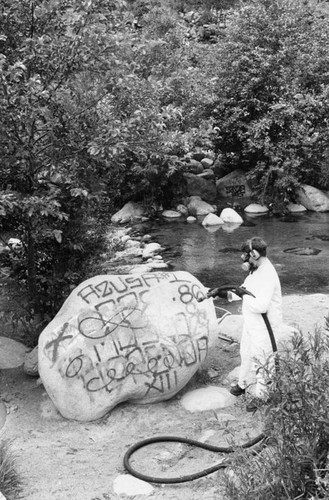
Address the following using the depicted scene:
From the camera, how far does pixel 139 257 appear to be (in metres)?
15.0

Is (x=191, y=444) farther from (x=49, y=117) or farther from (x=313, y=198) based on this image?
(x=313, y=198)

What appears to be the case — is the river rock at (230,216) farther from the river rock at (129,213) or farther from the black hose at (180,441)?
the black hose at (180,441)

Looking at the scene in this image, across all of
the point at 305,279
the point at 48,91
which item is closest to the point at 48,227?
the point at 48,91

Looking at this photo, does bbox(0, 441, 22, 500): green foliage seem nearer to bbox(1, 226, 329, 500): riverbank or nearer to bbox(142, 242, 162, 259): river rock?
bbox(1, 226, 329, 500): riverbank

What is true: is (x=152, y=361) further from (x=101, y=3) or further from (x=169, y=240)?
(x=169, y=240)

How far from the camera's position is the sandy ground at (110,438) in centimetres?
521

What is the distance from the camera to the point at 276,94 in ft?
65.4

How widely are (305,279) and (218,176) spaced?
35.8ft

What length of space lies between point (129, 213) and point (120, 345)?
13.5 metres

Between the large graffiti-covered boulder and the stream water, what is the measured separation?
5.64 m

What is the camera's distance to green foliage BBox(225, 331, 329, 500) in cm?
353

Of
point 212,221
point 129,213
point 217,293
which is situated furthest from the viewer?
point 129,213

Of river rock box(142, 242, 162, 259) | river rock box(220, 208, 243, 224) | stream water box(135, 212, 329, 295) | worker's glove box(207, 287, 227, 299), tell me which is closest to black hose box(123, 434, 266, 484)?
worker's glove box(207, 287, 227, 299)

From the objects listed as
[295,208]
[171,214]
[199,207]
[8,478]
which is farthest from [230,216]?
[8,478]
